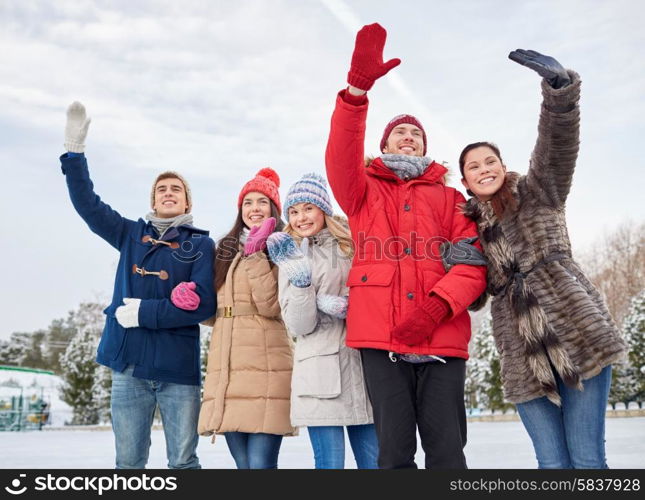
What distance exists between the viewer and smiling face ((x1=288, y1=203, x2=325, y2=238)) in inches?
123

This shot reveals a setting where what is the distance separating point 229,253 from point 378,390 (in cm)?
135

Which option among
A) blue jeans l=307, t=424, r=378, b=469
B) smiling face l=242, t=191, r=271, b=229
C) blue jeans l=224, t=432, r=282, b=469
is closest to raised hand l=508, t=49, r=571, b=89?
smiling face l=242, t=191, r=271, b=229

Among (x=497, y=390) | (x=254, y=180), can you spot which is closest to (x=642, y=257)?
(x=497, y=390)

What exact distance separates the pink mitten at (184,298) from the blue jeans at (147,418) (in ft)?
1.34

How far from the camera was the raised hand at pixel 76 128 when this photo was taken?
334 cm

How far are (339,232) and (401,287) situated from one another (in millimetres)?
659

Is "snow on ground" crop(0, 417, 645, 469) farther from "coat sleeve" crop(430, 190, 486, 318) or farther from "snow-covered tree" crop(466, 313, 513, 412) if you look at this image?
"snow-covered tree" crop(466, 313, 513, 412)

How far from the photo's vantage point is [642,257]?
2612 centimetres

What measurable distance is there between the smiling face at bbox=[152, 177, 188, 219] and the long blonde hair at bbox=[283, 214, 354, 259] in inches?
28.4

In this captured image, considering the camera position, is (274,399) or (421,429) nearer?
(421,429)

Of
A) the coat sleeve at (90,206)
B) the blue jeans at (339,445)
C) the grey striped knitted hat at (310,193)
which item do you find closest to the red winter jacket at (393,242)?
the grey striped knitted hat at (310,193)

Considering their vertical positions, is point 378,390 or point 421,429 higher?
point 378,390
